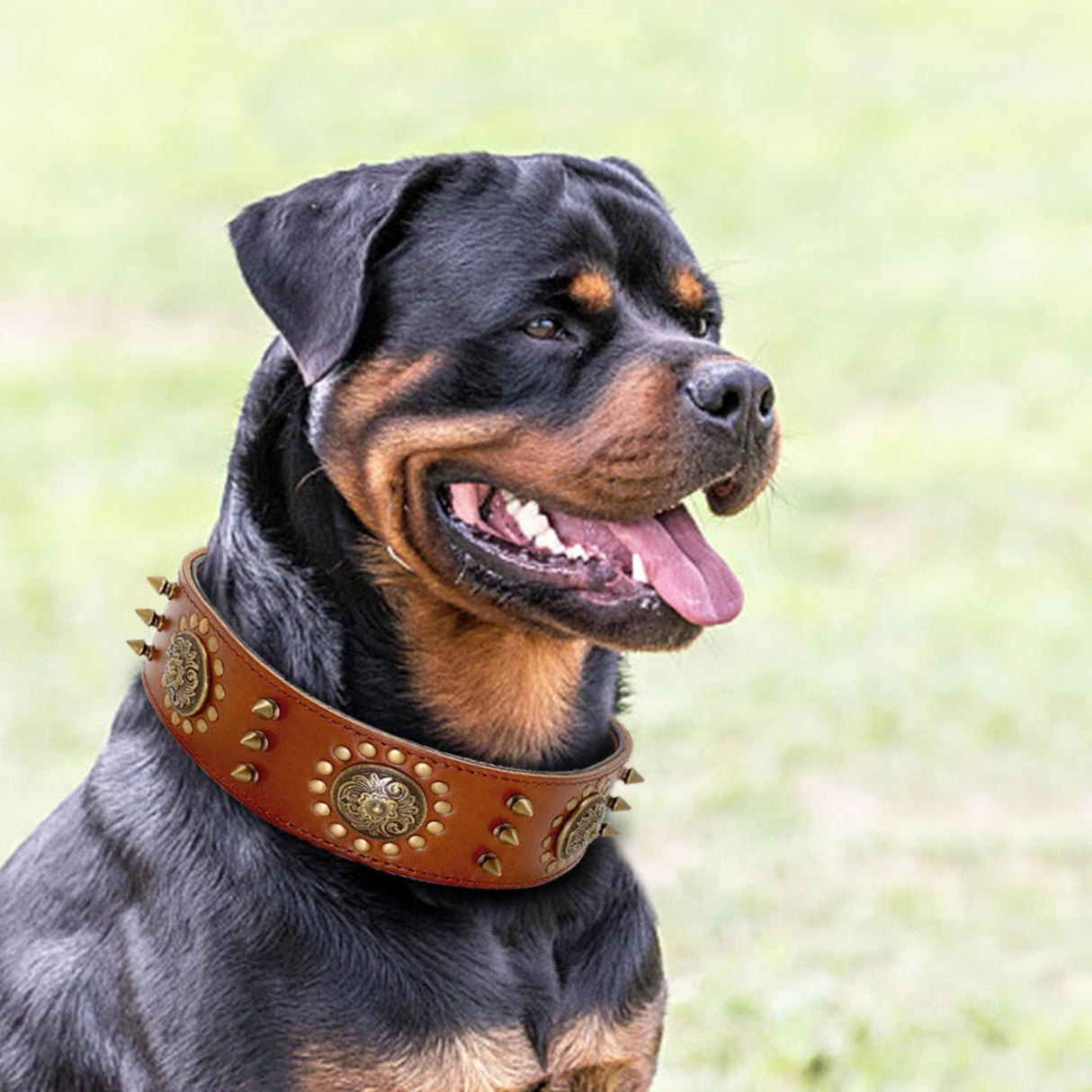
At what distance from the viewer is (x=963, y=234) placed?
671 inches

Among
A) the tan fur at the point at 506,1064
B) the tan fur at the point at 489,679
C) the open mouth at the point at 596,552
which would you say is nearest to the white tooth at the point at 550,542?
the open mouth at the point at 596,552

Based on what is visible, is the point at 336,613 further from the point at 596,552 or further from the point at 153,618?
the point at 596,552

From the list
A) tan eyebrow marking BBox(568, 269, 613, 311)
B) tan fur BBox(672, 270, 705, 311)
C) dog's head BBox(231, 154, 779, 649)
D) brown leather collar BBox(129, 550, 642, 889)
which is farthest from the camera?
tan fur BBox(672, 270, 705, 311)

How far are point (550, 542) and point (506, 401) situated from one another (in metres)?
0.23

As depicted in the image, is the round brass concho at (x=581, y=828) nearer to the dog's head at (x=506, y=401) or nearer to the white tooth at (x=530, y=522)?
the dog's head at (x=506, y=401)

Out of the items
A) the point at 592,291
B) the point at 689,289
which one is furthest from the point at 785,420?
the point at 592,291

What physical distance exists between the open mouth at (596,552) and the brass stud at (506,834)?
1.20ft

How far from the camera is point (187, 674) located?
3.11m

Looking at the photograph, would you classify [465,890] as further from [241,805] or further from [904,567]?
[904,567]

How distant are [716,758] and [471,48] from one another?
15124 mm

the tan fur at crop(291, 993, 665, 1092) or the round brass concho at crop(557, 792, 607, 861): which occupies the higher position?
the round brass concho at crop(557, 792, 607, 861)

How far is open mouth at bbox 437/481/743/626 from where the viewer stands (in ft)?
10.4

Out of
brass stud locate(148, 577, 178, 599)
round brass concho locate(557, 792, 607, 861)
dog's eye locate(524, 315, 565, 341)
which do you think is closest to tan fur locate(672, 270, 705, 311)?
dog's eye locate(524, 315, 565, 341)

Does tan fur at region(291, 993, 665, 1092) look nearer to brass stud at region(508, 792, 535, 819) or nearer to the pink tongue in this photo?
brass stud at region(508, 792, 535, 819)
